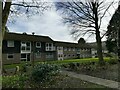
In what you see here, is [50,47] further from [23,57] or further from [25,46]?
[23,57]

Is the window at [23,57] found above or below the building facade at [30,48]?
below

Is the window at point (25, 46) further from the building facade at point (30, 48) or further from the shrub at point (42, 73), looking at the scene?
the shrub at point (42, 73)

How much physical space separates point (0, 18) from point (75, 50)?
54011 millimetres

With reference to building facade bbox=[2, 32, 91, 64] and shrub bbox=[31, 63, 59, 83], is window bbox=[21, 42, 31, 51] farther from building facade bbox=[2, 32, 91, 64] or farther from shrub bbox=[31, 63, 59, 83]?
shrub bbox=[31, 63, 59, 83]

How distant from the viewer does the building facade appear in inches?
1604

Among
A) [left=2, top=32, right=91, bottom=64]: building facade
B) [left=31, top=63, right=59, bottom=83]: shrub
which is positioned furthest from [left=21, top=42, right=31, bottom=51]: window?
[left=31, top=63, right=59, bottom=83]: shrub

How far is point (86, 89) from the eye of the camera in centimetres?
927

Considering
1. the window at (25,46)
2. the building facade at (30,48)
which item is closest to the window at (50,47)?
the building facade at (30,48)

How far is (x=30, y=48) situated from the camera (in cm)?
4575

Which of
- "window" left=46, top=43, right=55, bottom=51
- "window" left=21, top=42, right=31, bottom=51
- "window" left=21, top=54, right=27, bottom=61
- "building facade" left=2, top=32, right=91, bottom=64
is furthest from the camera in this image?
"window" left=46, top=43, right=55, bottom=51

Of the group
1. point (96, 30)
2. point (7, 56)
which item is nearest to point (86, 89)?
point (96, 30)

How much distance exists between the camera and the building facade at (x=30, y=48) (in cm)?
4075

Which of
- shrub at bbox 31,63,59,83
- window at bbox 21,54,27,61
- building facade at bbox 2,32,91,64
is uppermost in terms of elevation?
building facade at bbox 2,32,91,64

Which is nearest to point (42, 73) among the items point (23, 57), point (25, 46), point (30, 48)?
point (23, 57)
